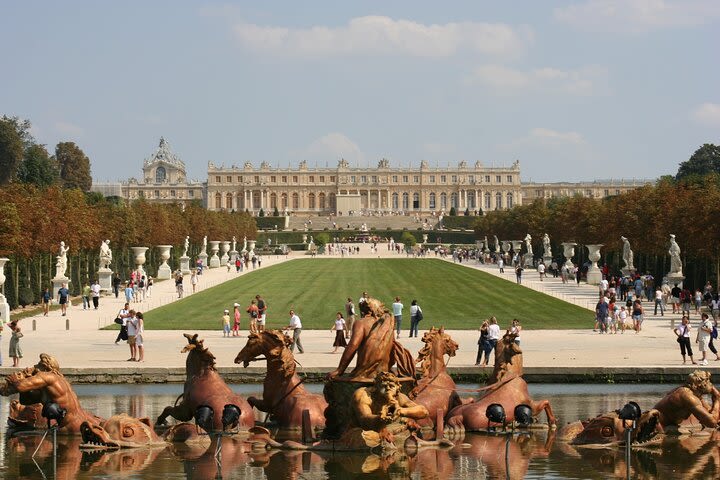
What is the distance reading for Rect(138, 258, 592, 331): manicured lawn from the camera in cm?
3672

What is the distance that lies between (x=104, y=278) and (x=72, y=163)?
77933mm

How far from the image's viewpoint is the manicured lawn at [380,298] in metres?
36.7

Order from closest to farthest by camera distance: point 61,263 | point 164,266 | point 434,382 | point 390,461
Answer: point 390,461, point 434,382, point 61,263, point 164,266

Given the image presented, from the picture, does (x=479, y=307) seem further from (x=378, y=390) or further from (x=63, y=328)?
(x=378, y=390)

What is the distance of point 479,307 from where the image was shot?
140 ft

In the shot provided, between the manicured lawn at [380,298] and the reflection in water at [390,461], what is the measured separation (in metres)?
19.0

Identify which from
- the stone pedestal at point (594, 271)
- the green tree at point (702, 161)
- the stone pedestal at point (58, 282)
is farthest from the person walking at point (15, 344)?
the green tree at point (702, 161)

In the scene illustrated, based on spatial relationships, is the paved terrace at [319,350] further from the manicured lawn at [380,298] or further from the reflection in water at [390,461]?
the reflection in water at [390,461]

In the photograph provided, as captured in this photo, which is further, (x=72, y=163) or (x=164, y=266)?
(x=72, y=163)

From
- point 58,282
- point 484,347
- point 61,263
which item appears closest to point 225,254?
point 61,263

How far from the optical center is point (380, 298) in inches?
1870

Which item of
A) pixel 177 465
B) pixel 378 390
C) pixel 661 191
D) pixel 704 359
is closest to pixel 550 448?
pixel 378 390

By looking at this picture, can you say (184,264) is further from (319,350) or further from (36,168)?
(319,350)

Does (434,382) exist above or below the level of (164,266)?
below
